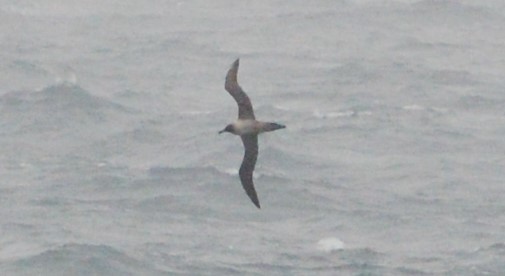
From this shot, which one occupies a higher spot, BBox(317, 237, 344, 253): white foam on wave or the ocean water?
BBox(317, 237, 344, 253): white foam on wave

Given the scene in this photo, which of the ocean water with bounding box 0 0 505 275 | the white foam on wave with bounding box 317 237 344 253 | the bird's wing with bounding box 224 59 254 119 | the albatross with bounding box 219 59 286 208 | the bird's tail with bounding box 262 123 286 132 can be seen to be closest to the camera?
the bird's tail with bounding box 262 123 286 132

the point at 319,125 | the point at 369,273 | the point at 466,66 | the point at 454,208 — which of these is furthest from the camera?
the point at 466,66

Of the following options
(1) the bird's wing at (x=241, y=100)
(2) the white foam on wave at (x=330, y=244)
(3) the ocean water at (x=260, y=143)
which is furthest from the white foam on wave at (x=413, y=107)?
(1) the bird's wing at (x=241, y=100)

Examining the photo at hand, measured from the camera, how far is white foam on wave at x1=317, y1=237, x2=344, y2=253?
166 feet

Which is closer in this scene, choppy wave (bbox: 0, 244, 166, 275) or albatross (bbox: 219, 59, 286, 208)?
albatross (bbox: 219, 59, 286, 208)

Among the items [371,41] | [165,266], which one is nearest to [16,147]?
[165,266]

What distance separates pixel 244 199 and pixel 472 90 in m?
16.4

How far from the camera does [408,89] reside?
69500 millimetres

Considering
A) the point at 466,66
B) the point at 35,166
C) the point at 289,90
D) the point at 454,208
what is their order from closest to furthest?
the point at 454,208 → the point at 35,166 → the point at 289,90 → the point at 466,66

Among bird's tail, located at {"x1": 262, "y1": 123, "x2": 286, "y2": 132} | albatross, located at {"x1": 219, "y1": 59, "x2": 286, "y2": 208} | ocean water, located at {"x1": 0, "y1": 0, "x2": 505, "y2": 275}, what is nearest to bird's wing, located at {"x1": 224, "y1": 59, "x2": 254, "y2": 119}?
albatross, located at {"x1": 219, "y1": 59, "x2": 286, "y2": 208}

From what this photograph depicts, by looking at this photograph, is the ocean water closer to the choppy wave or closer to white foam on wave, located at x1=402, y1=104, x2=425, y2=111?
the choppy wave

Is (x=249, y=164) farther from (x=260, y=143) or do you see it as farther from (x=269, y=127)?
(x=260, y=143)

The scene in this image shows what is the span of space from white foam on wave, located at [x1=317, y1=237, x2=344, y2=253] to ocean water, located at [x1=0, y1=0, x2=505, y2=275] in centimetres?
8

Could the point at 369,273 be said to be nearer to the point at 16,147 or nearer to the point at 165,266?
the point at 165,266
